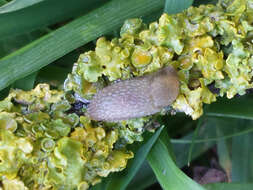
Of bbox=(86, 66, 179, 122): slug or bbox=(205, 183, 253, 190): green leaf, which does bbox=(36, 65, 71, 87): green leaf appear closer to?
bbox=(86, 66, 179, 122): slug

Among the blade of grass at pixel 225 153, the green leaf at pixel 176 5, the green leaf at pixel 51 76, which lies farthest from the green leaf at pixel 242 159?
the green leaf at pixel 51 76

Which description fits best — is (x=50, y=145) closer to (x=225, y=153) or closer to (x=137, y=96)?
(x=137, y=96)

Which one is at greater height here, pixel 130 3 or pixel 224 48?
pixel 130 3

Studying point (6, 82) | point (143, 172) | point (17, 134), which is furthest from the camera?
point (143, 172)

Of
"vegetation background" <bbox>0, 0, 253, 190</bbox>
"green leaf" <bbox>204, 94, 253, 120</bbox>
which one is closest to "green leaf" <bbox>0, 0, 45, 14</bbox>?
"vegetation background" <bbox>0, 0, 253, 190</bbox>

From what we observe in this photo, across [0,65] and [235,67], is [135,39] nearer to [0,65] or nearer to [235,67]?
[235,67]

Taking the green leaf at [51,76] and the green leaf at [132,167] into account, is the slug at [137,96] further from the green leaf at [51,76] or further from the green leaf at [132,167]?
the green leaf at [51,76]

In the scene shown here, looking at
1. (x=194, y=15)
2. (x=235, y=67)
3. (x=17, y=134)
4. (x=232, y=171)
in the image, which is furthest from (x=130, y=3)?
(x=232, y=171)
